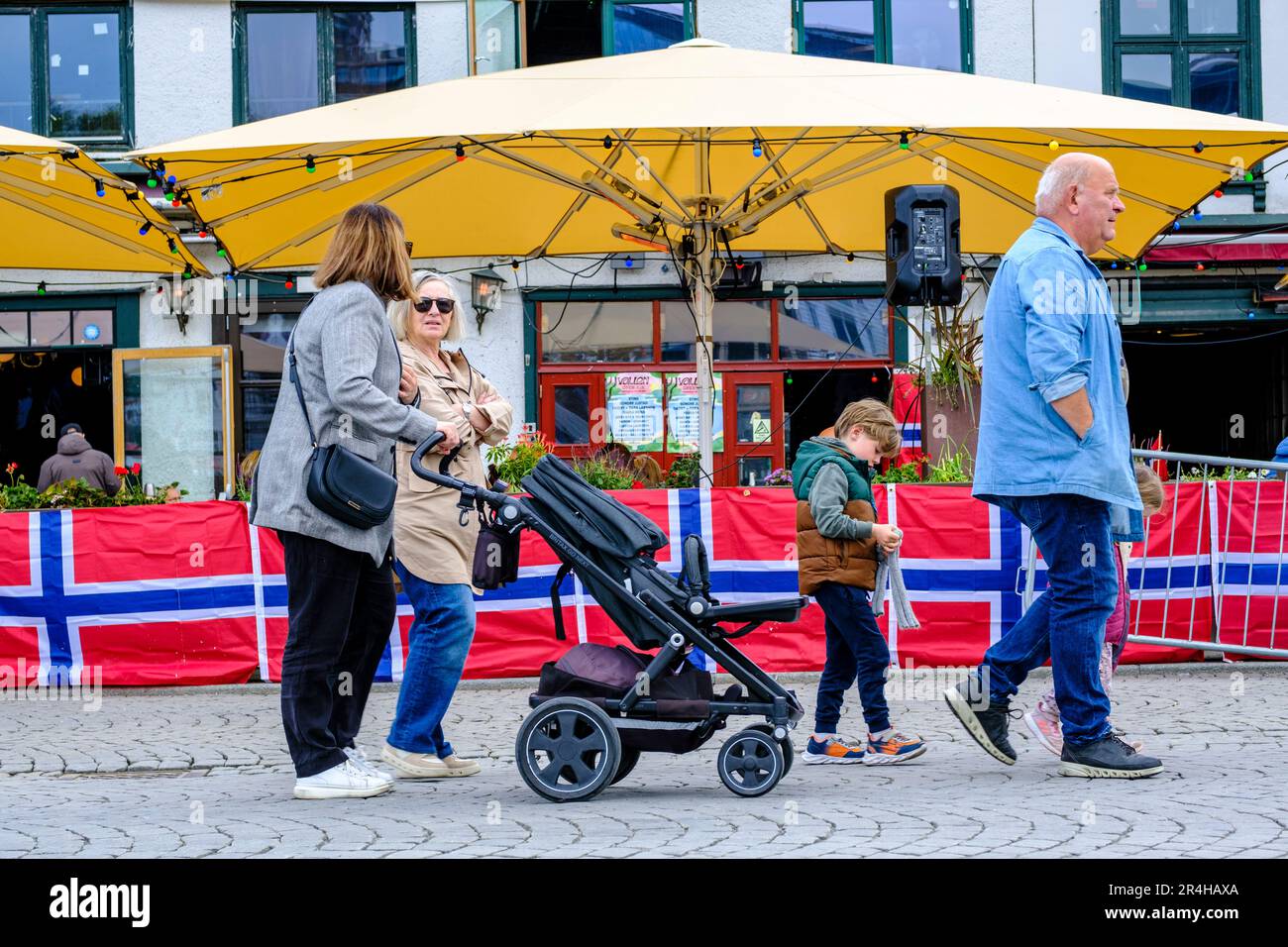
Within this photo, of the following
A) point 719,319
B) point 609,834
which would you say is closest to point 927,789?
point 609,834

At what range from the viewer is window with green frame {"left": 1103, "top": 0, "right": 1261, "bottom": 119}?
1848 cm

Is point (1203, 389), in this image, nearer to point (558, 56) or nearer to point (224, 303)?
point (558, 56)

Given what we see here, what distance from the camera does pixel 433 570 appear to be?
238 inches

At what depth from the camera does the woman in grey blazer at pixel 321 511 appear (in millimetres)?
5406

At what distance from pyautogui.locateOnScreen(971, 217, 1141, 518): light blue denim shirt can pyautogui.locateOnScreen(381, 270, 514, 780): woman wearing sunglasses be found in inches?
73.8

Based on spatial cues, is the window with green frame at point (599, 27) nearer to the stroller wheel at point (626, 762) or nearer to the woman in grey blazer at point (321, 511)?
the woman in grey blazer at point (321, 511)

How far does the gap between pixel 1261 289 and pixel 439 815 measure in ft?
50.2

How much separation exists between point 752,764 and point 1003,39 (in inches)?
573

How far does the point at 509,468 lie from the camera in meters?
9.98

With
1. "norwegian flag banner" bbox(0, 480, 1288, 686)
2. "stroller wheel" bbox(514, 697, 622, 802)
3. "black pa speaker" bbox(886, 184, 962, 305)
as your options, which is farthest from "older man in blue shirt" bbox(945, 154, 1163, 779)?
"black pa speaker" bbox(886, 184, 962, 305)

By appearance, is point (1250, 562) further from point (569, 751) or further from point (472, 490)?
point (472, 490)

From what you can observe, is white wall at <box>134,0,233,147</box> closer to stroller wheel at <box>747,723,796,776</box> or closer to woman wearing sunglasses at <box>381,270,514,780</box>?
woman wearing sunglasses at <box>381,270,514,780</box>

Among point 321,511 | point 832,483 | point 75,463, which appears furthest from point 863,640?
point 75,463

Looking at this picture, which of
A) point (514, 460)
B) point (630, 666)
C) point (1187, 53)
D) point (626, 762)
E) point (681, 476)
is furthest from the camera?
point (1187, 53)
